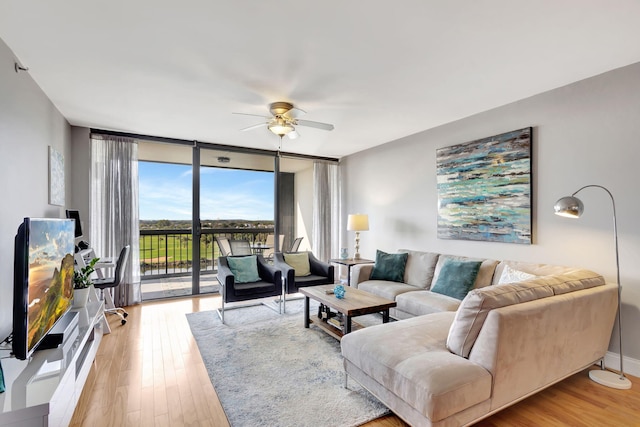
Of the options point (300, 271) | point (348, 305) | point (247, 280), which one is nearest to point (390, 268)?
point (300, 271)

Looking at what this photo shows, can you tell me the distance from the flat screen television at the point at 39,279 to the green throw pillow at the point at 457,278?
3424mm

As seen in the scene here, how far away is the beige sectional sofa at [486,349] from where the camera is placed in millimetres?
1693

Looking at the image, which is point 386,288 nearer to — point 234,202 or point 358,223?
point 358,223

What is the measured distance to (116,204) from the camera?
4473mm

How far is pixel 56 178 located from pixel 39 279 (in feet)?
7.26

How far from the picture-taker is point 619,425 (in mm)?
1969

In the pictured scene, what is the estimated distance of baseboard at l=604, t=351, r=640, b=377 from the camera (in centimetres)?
256

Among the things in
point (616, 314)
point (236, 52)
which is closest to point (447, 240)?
point (616, 314)

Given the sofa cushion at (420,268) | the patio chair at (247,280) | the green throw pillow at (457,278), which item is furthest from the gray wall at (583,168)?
the patio chair at (247,280)

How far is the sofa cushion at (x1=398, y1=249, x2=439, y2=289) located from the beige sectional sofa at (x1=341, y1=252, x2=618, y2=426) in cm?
146

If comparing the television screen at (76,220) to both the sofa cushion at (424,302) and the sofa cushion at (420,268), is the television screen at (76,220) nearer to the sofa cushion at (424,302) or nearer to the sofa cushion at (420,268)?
the sofa cushion at (424,302)

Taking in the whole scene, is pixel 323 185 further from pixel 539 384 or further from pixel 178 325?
pixel 539 384

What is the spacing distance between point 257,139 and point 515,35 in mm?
3638

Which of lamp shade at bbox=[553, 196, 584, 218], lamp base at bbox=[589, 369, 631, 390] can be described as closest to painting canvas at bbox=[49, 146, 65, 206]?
lamp shade at bbox=[553, 196, 584, 218]
